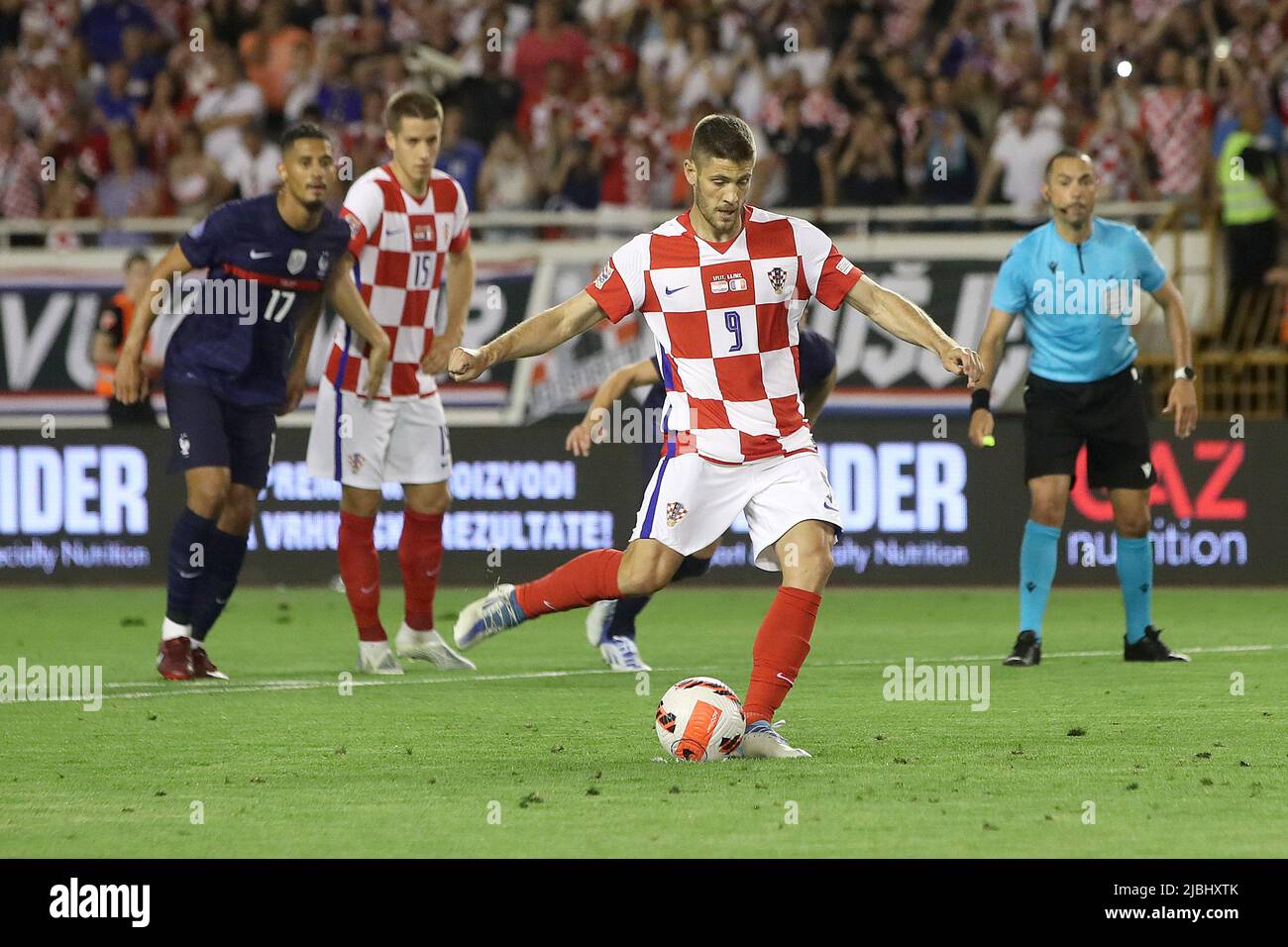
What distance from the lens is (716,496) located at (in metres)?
6.60

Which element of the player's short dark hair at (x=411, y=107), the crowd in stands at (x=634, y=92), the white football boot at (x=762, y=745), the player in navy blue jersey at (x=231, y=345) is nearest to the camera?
the white football boot at (x=762, y=745)

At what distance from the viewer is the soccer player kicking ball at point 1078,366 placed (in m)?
9.11

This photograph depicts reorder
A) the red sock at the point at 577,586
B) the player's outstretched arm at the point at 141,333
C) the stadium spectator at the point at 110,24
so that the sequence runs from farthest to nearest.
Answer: the stadium spectator at the point at 110,24 → the player's outstretched arm at the point at 141,333 → the red sock at the point at 577,586

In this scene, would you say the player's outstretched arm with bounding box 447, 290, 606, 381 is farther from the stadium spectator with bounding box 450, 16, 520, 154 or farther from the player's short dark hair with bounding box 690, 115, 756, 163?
the stadium spectator with bounding box 450, 16, 520, 154

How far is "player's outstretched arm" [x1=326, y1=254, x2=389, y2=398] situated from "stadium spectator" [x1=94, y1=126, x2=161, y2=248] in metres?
8.57

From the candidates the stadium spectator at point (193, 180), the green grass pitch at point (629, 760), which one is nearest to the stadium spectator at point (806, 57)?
the stadium spectator at point (193, 180)

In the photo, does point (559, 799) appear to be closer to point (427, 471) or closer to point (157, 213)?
point (427, 471)

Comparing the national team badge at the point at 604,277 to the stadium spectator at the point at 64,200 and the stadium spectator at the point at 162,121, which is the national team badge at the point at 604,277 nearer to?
the stadium spectator at the point at 64,200

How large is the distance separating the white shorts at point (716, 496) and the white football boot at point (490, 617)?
68 centimetres

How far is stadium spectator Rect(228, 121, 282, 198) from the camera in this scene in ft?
54.2

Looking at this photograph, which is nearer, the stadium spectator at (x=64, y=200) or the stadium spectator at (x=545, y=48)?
the stadium spectator at (x=64, y=200)

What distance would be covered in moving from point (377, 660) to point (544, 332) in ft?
9.80

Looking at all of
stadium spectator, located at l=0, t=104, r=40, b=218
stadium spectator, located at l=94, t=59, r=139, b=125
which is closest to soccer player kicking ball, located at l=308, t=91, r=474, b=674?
stadium spectator, located at l=0, t=104, r=40, b=218

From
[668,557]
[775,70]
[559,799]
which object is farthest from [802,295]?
[775,70]
